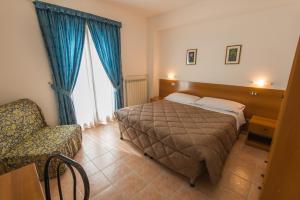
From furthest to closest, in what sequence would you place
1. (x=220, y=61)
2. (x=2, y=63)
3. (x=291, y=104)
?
(x=220, y=61), (x=2, y=63), (x=291, y=104)

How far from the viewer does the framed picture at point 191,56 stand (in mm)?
3289

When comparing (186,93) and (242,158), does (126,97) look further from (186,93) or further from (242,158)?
(242,158)

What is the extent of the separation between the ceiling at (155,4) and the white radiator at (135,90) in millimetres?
1614

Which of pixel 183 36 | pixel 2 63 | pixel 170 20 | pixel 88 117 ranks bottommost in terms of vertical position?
pixel 88 117

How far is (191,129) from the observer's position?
1.89 metres

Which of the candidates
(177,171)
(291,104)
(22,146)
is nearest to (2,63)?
(22,146)

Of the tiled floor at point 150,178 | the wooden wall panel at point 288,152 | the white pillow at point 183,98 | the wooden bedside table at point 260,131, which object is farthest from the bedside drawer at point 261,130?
the wooden wall panel at point 288,152

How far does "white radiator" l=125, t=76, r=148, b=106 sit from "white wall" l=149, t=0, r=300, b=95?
97 cm

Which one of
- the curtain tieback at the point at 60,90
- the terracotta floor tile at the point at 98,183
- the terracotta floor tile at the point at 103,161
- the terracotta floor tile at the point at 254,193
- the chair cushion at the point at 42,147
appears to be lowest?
the terracotta floor tile at the point at 98,183

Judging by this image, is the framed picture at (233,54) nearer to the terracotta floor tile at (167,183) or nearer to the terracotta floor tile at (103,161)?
the terracotta floor tile at (167,183)

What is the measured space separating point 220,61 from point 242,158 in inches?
73.7

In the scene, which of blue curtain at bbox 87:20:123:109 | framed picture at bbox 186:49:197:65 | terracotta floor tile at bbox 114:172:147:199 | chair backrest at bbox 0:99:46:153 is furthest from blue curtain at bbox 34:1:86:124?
framed picture at bbox 186:49:197:65

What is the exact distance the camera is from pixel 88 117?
10.3 feet

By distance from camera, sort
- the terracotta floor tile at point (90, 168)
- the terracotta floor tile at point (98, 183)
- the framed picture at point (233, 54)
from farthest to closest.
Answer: the framed picture at point (233, 54) < the terracotta floor tile at point (90, 168) < the terracotta floor tile at point (98, 183)
